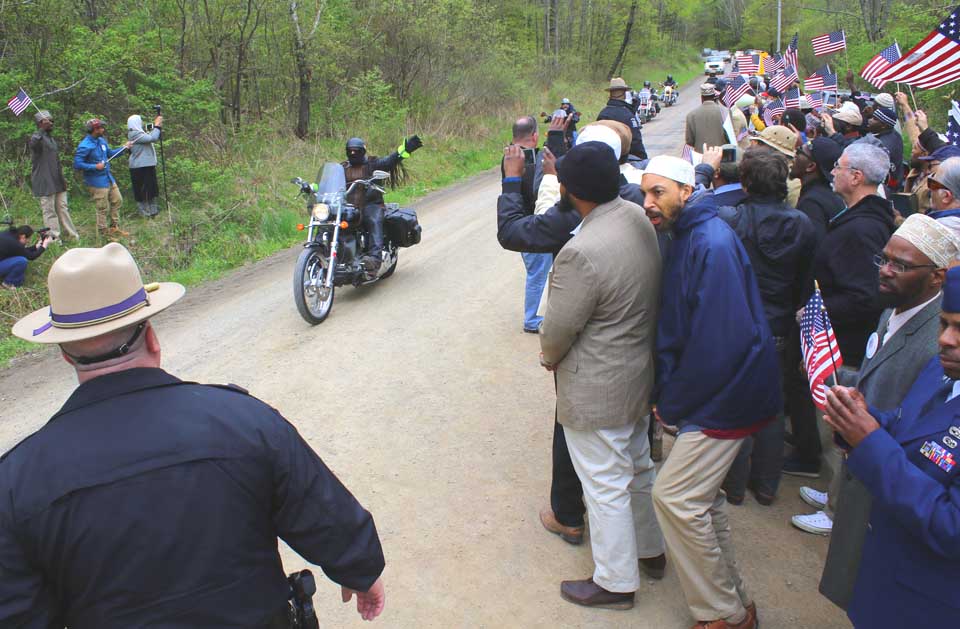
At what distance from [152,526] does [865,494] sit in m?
2.36

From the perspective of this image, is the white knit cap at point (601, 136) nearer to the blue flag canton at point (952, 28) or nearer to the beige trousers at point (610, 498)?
the beige trousers at point (610, 498)

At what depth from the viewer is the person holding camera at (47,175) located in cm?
977

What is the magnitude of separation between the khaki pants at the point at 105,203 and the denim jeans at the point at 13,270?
7.59 ft

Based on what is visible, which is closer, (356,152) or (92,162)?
(356,152)

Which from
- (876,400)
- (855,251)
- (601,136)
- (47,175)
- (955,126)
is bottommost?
(47,175)

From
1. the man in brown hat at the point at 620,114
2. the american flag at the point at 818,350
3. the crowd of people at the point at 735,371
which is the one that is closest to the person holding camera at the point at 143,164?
the man in brown hat at the point at 620,114

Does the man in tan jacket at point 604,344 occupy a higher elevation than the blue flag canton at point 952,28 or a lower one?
lower

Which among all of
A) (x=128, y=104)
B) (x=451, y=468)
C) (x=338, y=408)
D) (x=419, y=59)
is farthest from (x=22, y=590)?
(x=419, y=59)

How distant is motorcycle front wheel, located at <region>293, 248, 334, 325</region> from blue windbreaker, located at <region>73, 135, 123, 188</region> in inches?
202

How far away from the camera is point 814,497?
4.11 meters

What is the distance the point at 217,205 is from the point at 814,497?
10233 mm

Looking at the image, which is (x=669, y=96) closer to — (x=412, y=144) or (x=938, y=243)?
(x=412, y=144)

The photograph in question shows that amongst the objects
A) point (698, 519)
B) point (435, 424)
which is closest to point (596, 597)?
point (698, 519)

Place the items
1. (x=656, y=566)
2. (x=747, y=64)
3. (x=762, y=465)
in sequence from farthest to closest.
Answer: (x=747, y=64)
(x=762, y=465)
(x=656, y=566)
